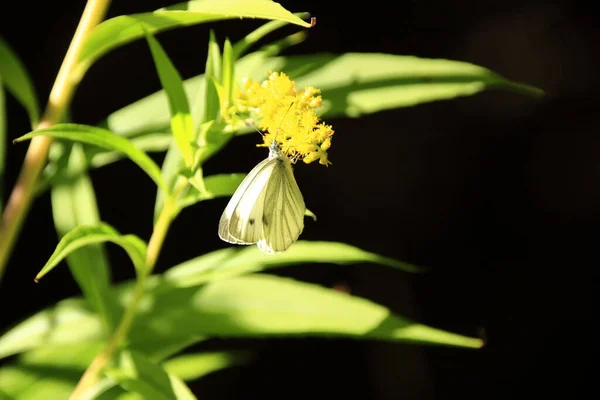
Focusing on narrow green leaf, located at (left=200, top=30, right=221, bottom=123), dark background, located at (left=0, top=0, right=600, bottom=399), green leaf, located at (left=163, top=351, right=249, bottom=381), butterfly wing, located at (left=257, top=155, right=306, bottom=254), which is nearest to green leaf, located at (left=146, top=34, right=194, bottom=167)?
narrow green leaf, located at (left=200, top=30, right=221, bottom=123)

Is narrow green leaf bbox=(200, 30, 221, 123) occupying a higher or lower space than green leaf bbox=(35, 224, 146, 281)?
higher

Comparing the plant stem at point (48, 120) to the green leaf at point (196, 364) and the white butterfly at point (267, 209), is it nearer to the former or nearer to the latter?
the white butterfly at point (267, 209)

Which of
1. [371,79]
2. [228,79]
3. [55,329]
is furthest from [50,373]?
[371,79]

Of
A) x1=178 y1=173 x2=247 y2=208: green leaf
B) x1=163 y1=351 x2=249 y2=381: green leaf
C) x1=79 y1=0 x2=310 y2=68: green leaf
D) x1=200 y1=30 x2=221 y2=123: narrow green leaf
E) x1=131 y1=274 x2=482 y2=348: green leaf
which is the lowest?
x1=163 y1=351 x2=249 y2=381: green leaf

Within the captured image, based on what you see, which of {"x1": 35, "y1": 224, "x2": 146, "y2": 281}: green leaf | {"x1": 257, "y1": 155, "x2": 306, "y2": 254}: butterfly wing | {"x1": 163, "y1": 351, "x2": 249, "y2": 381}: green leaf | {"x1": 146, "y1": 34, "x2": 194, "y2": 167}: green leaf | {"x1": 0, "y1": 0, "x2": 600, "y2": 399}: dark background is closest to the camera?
{"x1": 35, "y1": 224, "x2": 146, "y2": 281}: green leaf

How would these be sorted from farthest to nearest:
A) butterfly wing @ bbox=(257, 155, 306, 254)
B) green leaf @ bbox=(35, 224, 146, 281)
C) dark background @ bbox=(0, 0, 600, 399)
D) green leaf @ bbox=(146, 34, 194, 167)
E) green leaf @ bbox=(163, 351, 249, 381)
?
1. dark background @ bbox=(0, 0, 600, 399)
2. green leaf @ bbox=(163, 351, 249, 381)
3. butterfly wing @ bbox=(257, 155, 306, 254)
4. green leaf @ bbox=(146, 34, 194, 167)
5. green leaf @ bbox=(35, 224, 146, 281)

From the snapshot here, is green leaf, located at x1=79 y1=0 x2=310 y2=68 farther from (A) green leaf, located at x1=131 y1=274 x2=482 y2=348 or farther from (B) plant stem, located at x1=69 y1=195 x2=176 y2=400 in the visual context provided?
(A) green leaf, located at x1=131 y1=274 x2=482 y2=348
